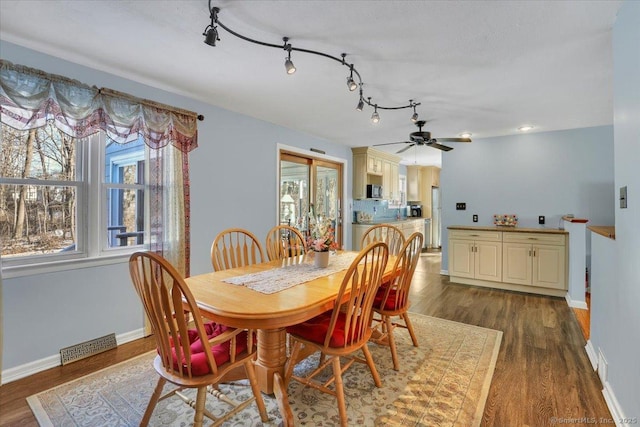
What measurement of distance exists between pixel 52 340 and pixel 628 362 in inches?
144

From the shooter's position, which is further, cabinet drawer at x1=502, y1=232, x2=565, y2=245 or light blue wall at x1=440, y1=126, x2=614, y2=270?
light blue wall at x1=440, y1=126, x2=614, y2=270

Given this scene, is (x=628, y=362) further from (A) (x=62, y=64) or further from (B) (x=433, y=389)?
(A) (x=62, y=64)

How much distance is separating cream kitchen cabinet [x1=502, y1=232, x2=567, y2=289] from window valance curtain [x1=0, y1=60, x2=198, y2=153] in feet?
14.2

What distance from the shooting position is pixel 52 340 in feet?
7.79

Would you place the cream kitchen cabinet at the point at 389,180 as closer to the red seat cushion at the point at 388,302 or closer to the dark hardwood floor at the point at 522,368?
the dark hardwood floor at the point at 522,368

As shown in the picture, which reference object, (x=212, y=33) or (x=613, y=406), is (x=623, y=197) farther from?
(x=212, y=33)

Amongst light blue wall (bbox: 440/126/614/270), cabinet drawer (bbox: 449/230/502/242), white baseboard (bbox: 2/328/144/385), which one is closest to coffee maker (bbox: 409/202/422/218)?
light blue wall (bbox: 440/126/614/270)

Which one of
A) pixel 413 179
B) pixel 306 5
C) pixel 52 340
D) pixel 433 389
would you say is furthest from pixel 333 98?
pixel 413 179

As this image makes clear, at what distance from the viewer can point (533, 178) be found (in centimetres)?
460

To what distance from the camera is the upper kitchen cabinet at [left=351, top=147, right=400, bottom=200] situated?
5.94m

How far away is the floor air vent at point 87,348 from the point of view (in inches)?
95.0

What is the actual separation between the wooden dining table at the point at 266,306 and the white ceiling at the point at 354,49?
1.59m

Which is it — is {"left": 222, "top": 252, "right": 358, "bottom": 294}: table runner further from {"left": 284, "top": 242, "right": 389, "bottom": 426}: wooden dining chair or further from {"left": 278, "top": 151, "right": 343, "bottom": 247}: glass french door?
{"left": 278, "top": 151, "right": 343, "bottom": 247}: glass french door

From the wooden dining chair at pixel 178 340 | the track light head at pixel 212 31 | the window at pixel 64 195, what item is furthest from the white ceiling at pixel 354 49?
the wooden dining chair at pixel 178 340
